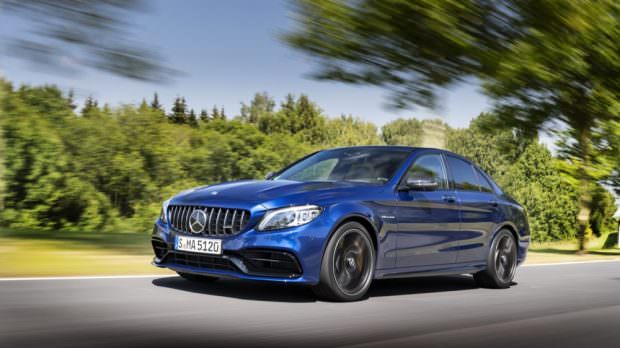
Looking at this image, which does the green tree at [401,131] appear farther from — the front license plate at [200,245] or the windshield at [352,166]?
the front license plate at [200,245]

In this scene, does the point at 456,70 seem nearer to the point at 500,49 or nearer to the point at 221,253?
the point at 500,49

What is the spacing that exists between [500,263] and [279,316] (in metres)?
4.14

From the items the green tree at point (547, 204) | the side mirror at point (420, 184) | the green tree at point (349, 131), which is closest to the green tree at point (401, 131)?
the green tree at point (349, 131)

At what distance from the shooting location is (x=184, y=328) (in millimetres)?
5898

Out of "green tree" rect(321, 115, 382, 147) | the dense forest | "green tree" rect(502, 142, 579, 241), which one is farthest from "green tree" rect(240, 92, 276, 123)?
the dense forest

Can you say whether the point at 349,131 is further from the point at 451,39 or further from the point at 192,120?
the point at 451,39

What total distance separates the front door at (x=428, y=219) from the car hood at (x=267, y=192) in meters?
0.64

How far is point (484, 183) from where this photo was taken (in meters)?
10.0

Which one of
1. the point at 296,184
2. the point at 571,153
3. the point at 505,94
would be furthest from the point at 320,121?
the point at 296,184

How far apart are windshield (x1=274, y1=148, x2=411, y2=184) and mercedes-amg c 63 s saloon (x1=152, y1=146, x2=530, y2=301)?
0.04ft

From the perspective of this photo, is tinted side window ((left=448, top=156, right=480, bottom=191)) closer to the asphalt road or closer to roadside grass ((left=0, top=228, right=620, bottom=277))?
the asphalt road

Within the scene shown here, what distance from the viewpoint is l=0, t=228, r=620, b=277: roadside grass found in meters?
9.68

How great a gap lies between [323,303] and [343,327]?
121cm

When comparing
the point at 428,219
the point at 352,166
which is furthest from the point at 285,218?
the point at 428,219
